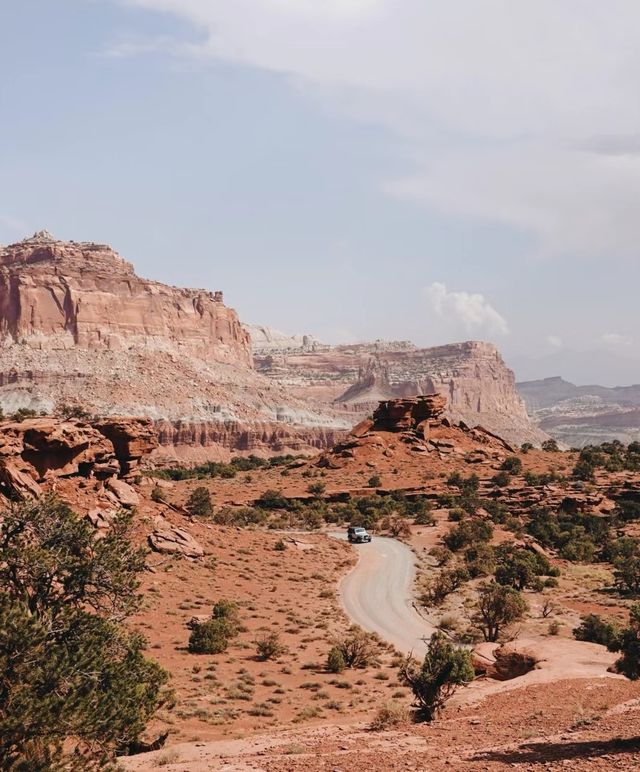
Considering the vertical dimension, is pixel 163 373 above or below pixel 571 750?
above

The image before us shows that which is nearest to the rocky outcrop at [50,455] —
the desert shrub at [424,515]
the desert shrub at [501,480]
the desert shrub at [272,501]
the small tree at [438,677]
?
the small tree at [438,677]

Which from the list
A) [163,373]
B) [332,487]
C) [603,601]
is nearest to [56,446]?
[603,601]

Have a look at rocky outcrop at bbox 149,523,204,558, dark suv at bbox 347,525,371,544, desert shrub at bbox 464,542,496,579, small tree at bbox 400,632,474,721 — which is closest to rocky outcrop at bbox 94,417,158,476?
rocky outcrop at bbox 149,523,204,558

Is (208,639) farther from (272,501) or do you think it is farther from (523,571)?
(272,501)

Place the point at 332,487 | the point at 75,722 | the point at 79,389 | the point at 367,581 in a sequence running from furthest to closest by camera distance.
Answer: the point at 79,389, the point at 332,487, the point at 367,581, the point at 75,722

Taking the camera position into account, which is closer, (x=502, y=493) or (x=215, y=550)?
(x=215, y=550)

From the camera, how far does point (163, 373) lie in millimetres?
142000

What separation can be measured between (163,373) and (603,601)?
4596 inches

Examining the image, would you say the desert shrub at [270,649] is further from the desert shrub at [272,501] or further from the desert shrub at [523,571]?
the desert shrub at [272,501]

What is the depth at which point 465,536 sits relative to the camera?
46062 millimetres

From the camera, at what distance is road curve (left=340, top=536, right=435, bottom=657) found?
28.7 meters

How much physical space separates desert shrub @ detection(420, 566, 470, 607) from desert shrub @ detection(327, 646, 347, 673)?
35.5ft

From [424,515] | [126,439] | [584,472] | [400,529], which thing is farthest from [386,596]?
[584,472]

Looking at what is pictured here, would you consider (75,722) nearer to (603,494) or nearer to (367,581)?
(367,581)
